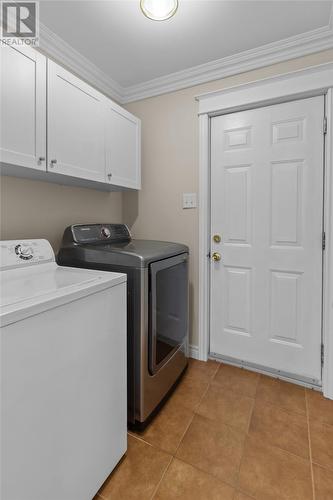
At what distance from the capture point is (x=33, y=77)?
129 cm

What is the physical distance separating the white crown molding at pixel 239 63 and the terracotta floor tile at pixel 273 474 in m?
2.42

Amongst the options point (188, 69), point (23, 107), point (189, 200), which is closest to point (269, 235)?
point (189, 200)

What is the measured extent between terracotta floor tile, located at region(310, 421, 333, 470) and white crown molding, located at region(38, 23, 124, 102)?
9.29 ft

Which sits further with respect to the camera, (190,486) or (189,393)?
(189,393)

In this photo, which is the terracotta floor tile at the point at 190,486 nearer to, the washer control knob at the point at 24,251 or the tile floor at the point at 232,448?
the tile floor at the point at 232,448

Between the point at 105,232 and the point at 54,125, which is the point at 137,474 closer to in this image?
the point at 105,232

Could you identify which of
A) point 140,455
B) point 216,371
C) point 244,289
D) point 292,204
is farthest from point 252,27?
point 140,455

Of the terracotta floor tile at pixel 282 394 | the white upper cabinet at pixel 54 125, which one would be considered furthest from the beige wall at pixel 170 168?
the terracotta floor tile at pixel 282 394

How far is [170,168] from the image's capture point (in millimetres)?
2227

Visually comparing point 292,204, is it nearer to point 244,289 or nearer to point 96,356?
point 244,289

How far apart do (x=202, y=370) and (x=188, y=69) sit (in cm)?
241

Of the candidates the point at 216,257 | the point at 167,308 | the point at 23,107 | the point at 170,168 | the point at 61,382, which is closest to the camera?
the point at 61,382

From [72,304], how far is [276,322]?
1575 millimetres

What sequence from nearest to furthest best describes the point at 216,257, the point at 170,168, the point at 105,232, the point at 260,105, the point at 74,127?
the point at 74,127 → the point at 260,105 → the point at 105,232 → the point at 216,257 → the point at 170,168
